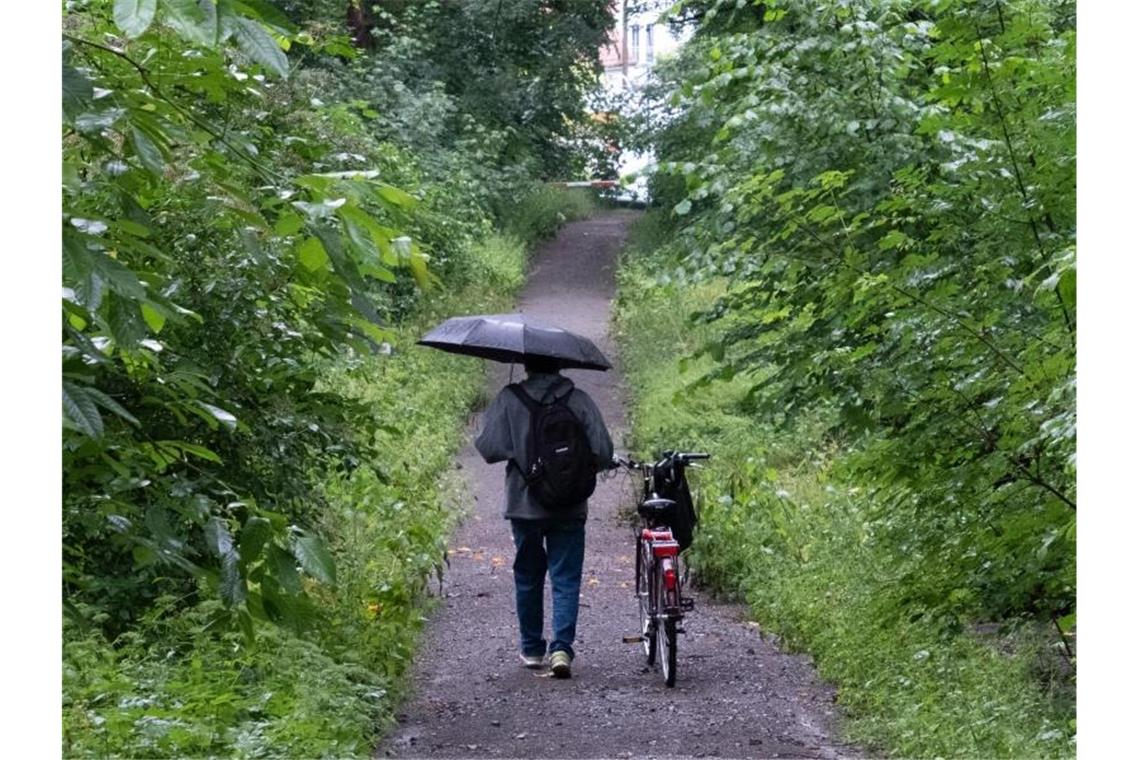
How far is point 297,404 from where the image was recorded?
7223 mm

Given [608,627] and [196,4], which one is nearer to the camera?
[196,4]

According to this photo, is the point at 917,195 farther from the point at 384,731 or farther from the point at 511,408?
the point at 384,731

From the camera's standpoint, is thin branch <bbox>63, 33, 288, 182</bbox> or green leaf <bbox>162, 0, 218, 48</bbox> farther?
thin branch <bbox>63, 33, 288, 182</bbox>

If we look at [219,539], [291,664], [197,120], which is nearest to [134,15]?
[197,120]

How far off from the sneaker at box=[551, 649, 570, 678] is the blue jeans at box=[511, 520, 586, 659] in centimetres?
5

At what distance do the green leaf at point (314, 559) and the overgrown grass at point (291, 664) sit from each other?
0.85 ft

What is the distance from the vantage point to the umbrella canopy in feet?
29.3

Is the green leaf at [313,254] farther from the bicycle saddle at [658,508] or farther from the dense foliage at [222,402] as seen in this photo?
the bicycle saddle at [658,508]

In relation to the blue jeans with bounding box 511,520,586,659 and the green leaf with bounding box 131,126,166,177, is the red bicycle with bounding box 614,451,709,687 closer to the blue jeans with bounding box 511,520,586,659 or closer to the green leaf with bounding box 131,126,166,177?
the blue jeans with bounding box 511,520,586,659

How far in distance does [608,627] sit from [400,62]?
20.4 metres

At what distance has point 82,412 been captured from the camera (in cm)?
343

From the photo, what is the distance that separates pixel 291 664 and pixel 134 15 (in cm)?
487

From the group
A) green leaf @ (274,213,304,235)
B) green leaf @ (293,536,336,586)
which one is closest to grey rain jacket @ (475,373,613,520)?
green leaf @ (293,536,336,586)
